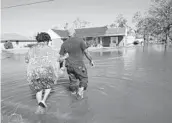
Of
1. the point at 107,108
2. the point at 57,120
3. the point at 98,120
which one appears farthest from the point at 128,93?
the point at 57,120

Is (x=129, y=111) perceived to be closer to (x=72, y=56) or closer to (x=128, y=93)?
(x=128, y=93)

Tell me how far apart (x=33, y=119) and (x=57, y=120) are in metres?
0.45

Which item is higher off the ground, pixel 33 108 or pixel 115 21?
pixel 115 21

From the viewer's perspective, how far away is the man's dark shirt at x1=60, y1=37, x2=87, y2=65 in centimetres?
414

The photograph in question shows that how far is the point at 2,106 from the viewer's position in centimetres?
406

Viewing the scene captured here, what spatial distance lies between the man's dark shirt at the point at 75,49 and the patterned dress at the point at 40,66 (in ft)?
1.84

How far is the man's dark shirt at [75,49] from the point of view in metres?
4.14

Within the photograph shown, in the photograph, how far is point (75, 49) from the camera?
13.6 feet

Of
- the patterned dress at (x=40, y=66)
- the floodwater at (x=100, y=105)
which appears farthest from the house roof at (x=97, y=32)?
the patterned dress at (x=40, y=66)

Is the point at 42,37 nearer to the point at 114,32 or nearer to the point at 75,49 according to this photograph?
the point at 75,49

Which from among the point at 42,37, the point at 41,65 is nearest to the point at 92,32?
the point at 42,37

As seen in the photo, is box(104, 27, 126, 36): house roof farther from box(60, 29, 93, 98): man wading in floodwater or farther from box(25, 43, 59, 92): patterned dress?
box(25, 43, 59, 92): patterned dress

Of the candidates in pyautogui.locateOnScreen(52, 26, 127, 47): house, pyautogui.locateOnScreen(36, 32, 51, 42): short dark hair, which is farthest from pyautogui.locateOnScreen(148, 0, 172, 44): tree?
pyautogui.locateOnScreen(36, 32, 51, 42): short dark hair

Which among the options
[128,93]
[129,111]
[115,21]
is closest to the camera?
[129,111]
